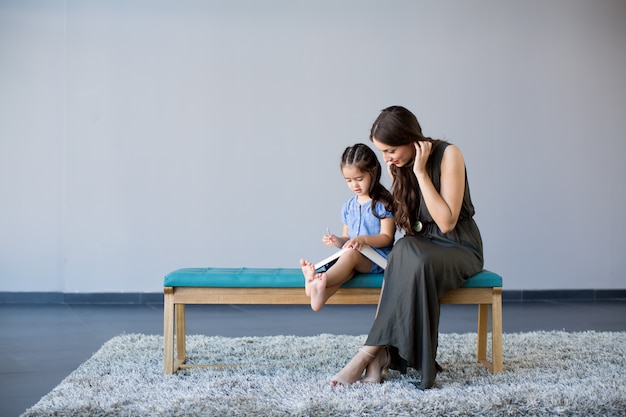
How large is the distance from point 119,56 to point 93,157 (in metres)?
0.85

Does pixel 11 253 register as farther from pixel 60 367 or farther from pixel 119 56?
pixel 60 367

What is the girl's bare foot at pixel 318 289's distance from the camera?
288cm

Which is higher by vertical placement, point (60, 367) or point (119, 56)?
point (119, 56)

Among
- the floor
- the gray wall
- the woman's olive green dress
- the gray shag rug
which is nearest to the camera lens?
the gray shag rug

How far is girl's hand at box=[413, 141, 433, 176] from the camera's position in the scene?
9.80 feet

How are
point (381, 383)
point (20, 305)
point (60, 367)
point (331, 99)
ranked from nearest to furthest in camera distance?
point (381, 383) → point (60, 367) → point (20, 305) → point (331, 99)

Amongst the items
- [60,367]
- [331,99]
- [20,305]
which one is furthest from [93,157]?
[60,367]

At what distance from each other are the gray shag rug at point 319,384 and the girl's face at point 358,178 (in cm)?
81

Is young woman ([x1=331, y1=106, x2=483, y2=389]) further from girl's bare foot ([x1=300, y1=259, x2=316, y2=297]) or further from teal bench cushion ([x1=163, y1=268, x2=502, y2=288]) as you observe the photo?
girl's bare foot ([x1=300, y1=259, x2=316, y2=297])

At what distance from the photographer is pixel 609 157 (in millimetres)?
6301

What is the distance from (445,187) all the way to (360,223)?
456 millimetres

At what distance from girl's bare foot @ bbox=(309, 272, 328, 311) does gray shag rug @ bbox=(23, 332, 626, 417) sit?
0.32 metres

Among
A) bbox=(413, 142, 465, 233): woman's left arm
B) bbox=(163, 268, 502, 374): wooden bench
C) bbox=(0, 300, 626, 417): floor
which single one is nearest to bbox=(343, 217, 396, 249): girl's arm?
bbox=(163, 268, 502, 374): wooden bench

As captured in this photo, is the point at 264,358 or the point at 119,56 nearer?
the point at 264,358
